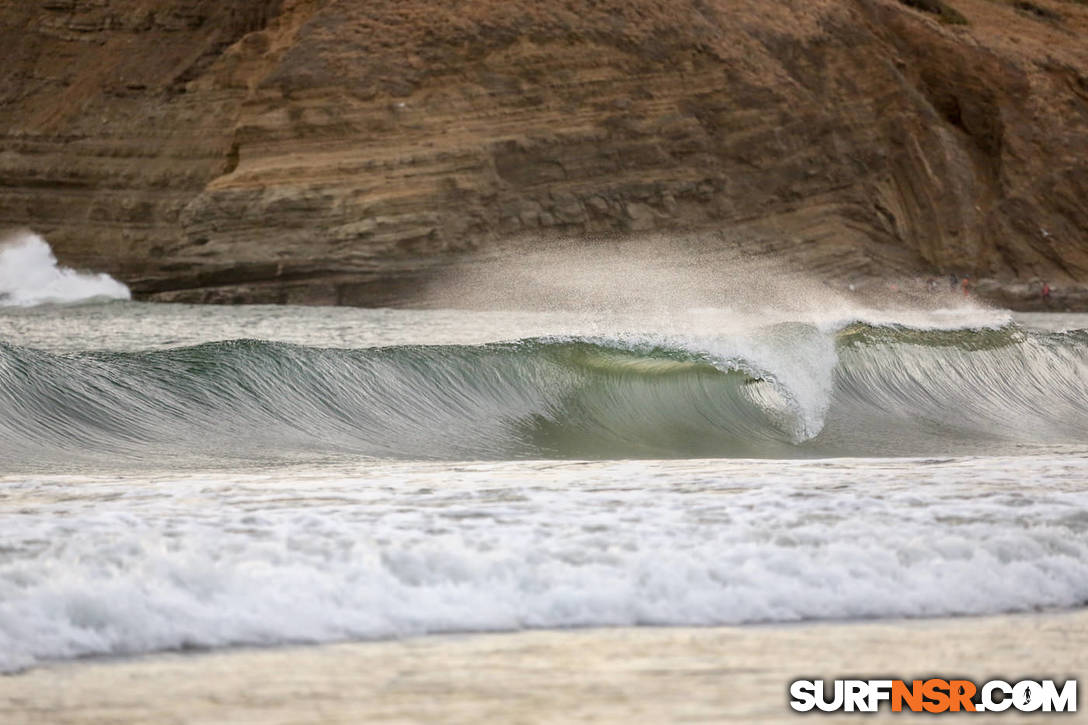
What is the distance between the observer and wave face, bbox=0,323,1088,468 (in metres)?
8.99

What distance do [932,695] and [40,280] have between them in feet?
121

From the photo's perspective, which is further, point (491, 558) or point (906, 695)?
point (491, 558)

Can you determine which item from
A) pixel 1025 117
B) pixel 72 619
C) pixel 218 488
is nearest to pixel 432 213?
pixel 1025 117

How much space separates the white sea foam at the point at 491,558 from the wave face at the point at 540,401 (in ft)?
8.71

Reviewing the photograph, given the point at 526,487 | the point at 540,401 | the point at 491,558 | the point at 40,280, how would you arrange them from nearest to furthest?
the point at 491,558, the point at 526,487, the point at 540,401, the point at 40,280

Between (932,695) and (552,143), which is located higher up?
(552,143)

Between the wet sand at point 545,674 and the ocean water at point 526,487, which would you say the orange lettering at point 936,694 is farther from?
the ocean water at point 526,487

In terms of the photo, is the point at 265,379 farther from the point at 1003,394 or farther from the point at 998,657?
the point at 998,657

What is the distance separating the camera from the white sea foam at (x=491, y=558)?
4121mm

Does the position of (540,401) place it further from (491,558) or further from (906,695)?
(906,695)

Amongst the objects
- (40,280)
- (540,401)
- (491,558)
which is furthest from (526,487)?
(40,280)

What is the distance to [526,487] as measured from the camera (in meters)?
6.25

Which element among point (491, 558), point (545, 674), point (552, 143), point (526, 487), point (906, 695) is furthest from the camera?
point (552, 143)

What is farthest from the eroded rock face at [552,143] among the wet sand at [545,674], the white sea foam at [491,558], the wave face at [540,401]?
the wet sand at [545,674]
